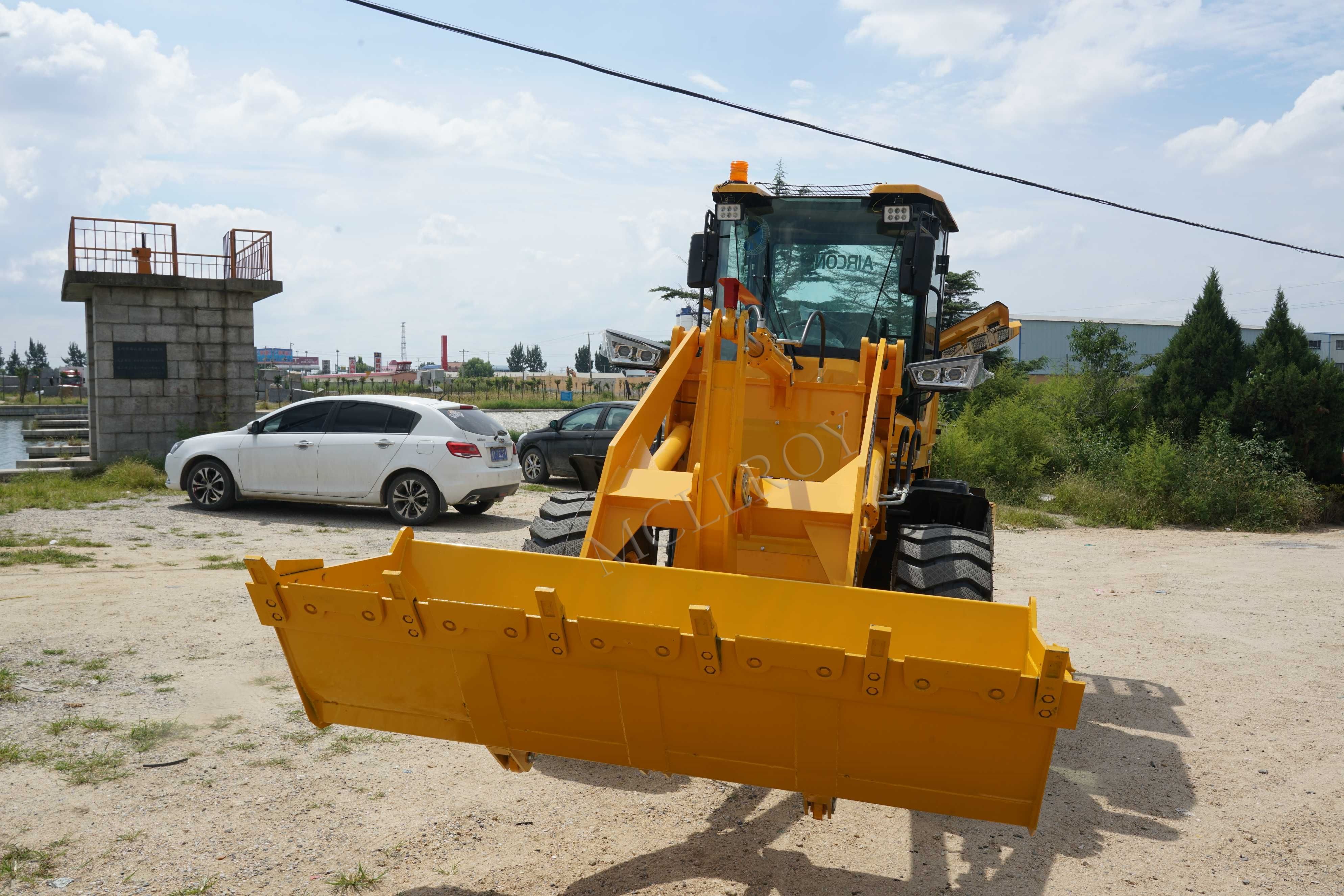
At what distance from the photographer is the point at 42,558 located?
29.8 feet

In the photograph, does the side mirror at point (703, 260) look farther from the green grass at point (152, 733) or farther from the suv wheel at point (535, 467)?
the suv wheel at point (535, 467)

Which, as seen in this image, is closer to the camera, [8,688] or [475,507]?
[8,688]

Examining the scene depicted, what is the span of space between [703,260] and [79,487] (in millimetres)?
12449

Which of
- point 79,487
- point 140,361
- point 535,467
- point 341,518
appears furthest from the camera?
point 140,361

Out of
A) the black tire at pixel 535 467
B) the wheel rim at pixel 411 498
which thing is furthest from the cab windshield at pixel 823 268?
the black tire at pixel 535 467

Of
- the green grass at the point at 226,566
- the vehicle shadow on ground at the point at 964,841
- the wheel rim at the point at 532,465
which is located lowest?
the vehicle shadow on ground at the point at 964,841

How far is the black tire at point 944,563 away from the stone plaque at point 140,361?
16.1m

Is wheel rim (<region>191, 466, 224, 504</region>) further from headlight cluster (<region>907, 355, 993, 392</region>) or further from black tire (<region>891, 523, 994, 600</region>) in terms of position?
black tire (<region>891, 523, 994, 600</region>)

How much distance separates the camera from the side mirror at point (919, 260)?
18.5 feet

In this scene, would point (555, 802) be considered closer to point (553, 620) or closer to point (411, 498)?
point (553, 620)

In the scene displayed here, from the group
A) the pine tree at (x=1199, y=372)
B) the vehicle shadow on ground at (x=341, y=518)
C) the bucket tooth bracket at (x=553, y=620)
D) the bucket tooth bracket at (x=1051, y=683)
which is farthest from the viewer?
the pine tree at (x=1199, y=372)

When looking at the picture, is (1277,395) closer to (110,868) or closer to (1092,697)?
(1092,697)

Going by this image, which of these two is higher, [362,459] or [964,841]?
[362,459]

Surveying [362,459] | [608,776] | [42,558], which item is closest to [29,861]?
[608,776]
